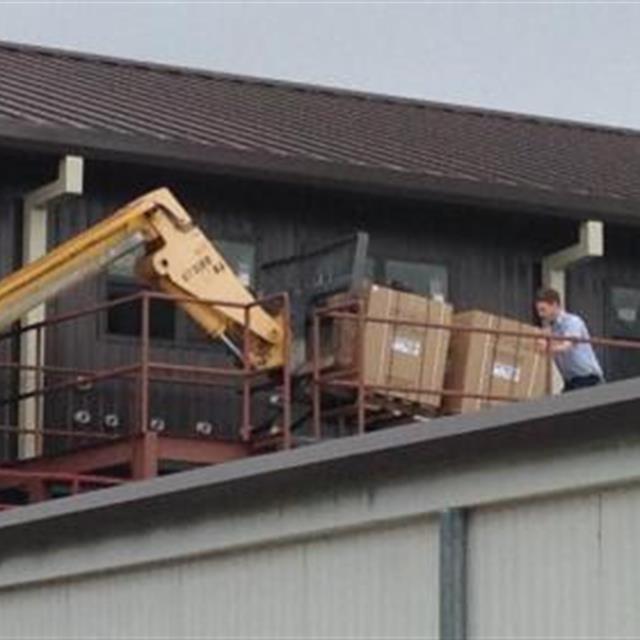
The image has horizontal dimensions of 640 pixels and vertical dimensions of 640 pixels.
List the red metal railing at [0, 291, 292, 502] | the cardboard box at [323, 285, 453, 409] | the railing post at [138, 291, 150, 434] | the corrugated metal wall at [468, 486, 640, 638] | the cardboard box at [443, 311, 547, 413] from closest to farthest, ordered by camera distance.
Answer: the corrugated metal wall at [468, 486, 640, 638] → the railing post at [138, 291, 150, 434] → the red metal railing at [0, 291, 292, 502] → the cardboard box at [323, 285, 453, 409] → the cardboard box at [443, 311, 547, 413]

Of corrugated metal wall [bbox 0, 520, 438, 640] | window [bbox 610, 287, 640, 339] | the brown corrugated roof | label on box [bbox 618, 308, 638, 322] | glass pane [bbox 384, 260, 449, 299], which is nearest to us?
corrugated metal wall [bbox 0, 520, 438, 640]

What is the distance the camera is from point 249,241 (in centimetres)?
2355

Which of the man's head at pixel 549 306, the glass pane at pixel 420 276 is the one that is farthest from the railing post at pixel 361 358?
the glass pane at pixel 420 276

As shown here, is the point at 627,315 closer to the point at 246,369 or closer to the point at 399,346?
the point at 399,346

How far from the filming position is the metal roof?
35.1 feet

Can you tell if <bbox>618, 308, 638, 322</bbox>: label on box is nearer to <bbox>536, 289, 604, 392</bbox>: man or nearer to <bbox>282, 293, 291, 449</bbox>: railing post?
<bbox>536, 289, 604, 392</bbox>: man

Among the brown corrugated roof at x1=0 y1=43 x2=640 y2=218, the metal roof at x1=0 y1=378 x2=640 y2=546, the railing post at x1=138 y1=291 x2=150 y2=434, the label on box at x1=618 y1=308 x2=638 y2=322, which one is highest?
the brown corrugated roof at x1=0 y1=43 x2=640 y2=218

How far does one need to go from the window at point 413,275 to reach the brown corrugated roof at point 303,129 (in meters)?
0.88

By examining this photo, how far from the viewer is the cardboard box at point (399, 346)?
21.0 m

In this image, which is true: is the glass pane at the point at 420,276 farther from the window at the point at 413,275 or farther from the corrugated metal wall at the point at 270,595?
the corrugated metal wall at the point at 270,595

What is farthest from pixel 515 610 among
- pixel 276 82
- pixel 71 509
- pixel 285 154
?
pixel 276 82

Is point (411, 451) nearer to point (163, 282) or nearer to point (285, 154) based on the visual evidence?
point (163, 282)

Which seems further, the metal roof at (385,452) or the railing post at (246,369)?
the railing post at (246,369)

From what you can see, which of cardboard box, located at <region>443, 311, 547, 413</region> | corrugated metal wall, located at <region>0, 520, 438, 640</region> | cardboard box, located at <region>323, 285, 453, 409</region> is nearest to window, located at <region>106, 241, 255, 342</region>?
cardboard box, located at <region>323, 285, 453, 409</region>
